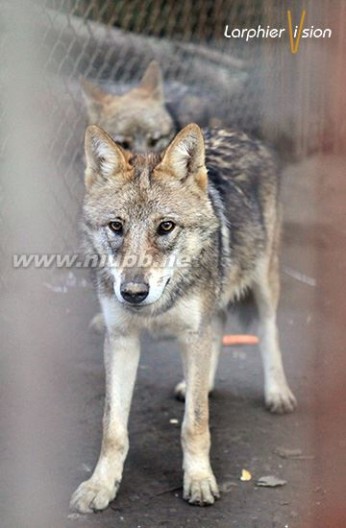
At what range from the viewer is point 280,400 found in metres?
4.68

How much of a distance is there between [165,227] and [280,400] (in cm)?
149

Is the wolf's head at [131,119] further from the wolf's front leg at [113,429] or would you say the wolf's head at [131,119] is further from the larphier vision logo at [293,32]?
the wolf's front leg at [113,429]

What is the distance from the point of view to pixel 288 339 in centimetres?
562

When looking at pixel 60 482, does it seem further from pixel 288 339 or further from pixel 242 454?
pixel 288 339

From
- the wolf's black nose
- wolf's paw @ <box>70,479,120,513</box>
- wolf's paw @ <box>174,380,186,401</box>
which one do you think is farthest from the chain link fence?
wolf's paw @ <box>70,479,120,513</box>

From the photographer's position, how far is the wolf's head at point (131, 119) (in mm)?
6090

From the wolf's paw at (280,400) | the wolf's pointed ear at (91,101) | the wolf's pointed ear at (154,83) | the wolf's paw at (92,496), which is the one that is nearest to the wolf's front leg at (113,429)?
the wolf's paw at (92,496)

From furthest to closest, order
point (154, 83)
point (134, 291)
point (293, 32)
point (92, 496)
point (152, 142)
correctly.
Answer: point (154, 83) → point (152, 142) → point (293, 32) → point (92, 496) → point (134, 291)

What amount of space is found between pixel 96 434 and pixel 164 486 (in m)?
0.52

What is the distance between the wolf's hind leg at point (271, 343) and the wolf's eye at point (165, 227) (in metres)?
1.25

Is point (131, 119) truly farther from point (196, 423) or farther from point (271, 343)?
point (196, 423)

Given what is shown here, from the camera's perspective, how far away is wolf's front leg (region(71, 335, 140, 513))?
371 centimetres

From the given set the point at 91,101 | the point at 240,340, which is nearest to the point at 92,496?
the point at 240,340

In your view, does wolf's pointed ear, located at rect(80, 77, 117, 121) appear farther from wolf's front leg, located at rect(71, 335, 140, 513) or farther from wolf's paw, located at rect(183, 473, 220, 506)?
wolf's paw, located at rect(183, 473, 220, 506)
